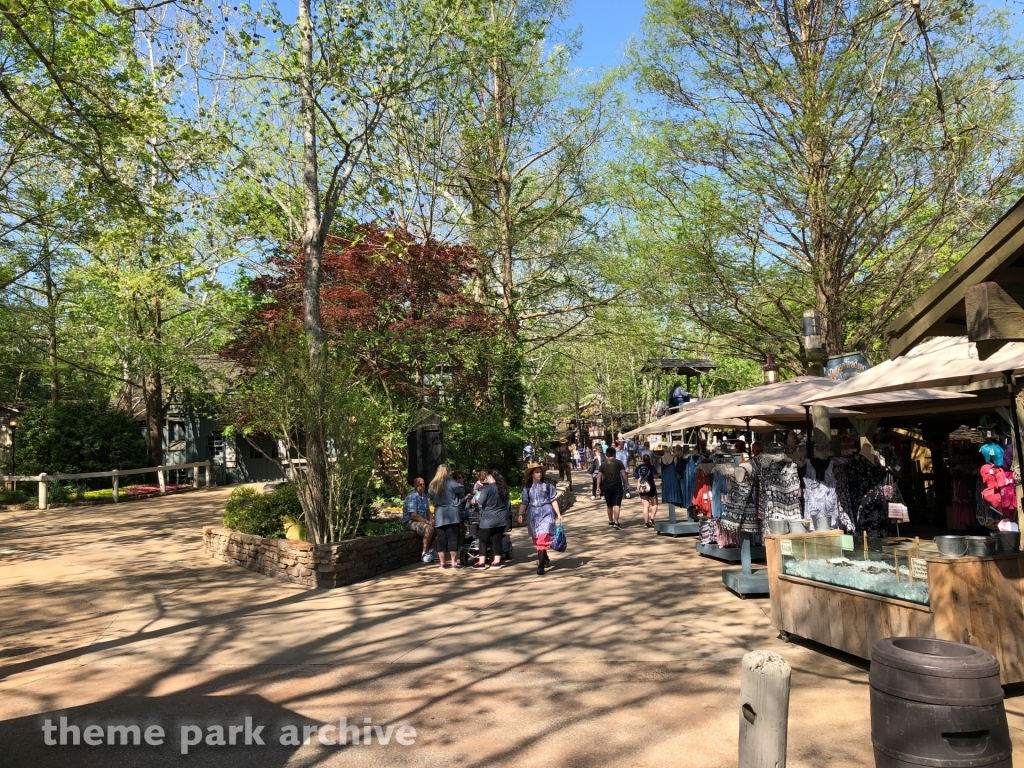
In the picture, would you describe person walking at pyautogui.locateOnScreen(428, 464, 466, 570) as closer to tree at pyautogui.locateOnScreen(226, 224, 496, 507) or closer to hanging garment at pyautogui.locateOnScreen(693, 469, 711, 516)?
tree at pyautogui.locateOnScreen(226, 224, 496, 507)

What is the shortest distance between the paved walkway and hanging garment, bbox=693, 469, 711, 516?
4.56ft

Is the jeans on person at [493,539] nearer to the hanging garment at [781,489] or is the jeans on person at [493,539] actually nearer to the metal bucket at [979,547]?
the hanging garment at [781,489]

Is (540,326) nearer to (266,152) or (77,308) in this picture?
(266,152)

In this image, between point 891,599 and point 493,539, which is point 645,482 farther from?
point 891,599

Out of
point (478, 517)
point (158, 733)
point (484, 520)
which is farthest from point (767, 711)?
point (478, 517)

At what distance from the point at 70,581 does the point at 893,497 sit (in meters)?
10.7

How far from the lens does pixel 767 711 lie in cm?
303

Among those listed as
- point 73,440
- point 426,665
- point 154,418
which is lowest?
point 426,665

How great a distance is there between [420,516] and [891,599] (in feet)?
24.7

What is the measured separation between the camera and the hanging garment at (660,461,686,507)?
1437cm

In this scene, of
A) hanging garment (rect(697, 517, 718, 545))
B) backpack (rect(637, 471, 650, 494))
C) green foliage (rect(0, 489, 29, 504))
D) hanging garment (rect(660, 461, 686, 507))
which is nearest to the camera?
hanging garment (rect(697, 517, 718, 545))

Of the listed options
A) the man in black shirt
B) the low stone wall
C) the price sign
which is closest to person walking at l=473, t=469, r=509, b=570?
the low stone wall

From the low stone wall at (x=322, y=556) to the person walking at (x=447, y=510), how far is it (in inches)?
28.2

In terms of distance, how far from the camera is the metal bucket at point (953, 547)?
5.05 metres
